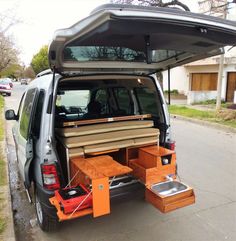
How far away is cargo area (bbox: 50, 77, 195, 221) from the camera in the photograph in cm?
275

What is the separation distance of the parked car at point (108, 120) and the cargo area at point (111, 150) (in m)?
0.01

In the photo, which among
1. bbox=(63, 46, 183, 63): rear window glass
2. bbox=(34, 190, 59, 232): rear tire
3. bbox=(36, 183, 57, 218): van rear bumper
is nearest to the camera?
bbox=(36, 183, 57, 218): van rear bumper

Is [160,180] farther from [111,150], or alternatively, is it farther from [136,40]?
[136,40]

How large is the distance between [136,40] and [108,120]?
47.4 inches

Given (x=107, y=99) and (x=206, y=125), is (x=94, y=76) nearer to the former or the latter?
(x=107, y=99)

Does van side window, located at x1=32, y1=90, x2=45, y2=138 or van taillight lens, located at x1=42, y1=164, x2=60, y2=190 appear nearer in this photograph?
van taillight lens, located at x1=42, y1=164, x2=60, y2=190

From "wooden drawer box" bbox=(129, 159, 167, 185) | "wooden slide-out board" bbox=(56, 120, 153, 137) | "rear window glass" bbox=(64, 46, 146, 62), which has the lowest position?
"wooden drawer box" bbox=(129, 159, 167, 185)

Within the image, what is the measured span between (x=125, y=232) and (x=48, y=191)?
3.55 feet

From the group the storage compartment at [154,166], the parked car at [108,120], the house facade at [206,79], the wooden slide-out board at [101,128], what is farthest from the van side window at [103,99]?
the house facade at [206,79]

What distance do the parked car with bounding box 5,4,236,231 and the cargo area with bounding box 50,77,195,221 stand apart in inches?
0.5

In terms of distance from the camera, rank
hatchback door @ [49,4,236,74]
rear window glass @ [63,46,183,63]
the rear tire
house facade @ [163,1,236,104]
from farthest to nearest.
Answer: house facade @ [163,1,236,104] → the rear tire → rear window glass @ [63,46,183,63] → hatchback door @ [49,4,236,74]

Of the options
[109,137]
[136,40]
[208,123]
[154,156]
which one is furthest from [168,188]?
[208,123]

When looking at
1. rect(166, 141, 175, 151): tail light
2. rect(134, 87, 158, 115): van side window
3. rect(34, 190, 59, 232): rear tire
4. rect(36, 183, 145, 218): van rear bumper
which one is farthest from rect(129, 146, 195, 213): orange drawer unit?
rect(34, 190, 59, 232): rear tire

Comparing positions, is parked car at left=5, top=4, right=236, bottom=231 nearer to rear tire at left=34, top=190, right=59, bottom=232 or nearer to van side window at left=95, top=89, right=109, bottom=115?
rear tire at left=34, top=190, right=59, bottom=232
